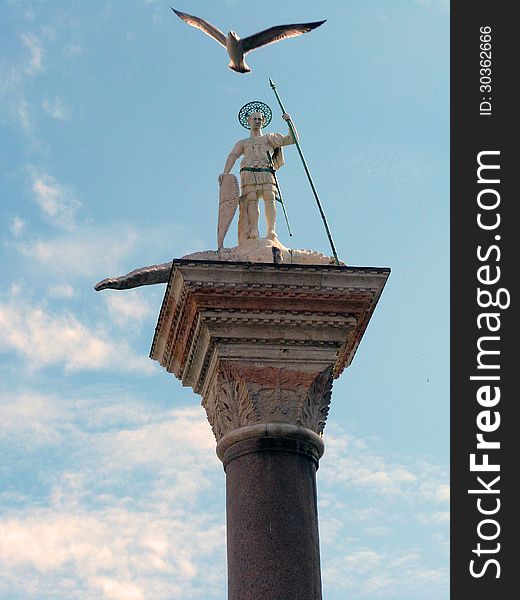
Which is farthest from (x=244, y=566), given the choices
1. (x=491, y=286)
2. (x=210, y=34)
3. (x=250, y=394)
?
(x=210, y=34)

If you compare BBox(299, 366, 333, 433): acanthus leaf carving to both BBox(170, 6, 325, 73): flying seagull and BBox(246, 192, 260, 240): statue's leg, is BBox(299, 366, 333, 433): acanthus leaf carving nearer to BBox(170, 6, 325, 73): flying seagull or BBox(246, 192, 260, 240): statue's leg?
BBox(246, 192, 260, 240): statue's leg

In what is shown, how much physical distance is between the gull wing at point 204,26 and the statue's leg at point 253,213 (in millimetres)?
2403

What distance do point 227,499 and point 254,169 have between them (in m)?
4.82

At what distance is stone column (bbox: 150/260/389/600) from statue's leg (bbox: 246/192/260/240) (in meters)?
1.69

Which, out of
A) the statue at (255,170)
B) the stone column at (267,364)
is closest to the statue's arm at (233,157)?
the statue at (255,170)

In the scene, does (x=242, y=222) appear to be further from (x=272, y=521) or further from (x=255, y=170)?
(x=272, y=521)

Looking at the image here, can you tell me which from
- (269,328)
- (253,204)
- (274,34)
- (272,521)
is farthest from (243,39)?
(272,521)

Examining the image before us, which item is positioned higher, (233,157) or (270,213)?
(233,157)

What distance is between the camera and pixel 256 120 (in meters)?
18.1

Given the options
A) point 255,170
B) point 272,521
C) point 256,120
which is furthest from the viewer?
point 256,120

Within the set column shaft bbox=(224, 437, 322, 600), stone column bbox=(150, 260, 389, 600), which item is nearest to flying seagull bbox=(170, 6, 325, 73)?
stone column bbox=(150, 260, 389, 600)

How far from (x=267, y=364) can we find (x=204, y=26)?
5.60 metres

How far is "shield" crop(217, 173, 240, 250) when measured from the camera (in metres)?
17.3

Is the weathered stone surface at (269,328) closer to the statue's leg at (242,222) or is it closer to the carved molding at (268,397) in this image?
the carved molding at (268,397)
